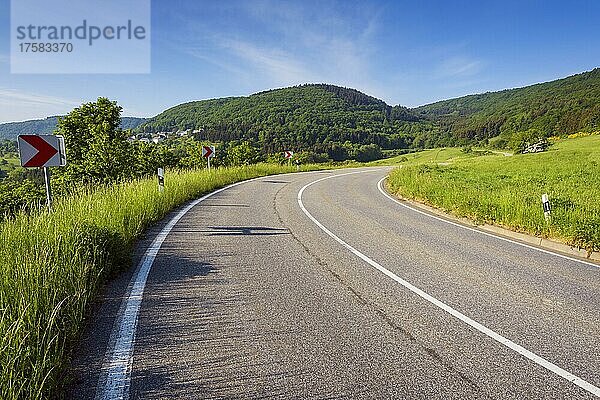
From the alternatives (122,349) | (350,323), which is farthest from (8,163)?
(350,323)

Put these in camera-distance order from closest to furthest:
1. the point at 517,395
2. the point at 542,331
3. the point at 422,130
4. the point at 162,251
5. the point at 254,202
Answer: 1. the point at 517,395
2. the point at 542,331
3. the point at 162,251
4. the point at 254,202
5. the point at 422,130

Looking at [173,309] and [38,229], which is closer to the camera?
[173,309]

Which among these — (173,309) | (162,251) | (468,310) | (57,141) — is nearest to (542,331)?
(468,310)

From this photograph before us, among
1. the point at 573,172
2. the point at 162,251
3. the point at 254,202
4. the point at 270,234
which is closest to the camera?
the point at 162,251

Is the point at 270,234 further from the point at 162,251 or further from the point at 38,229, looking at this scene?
the point at 38,229

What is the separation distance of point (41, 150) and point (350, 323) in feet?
20.3

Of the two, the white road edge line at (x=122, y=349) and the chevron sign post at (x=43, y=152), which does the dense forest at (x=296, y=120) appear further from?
the white road edge line at (x=122, y=349)

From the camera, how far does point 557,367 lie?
3.70 m

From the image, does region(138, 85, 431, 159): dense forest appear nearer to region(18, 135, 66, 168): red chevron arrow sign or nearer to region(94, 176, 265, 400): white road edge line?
region(18, 135, 66, 168): red chevron arrow sign

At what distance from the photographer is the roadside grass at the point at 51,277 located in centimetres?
295

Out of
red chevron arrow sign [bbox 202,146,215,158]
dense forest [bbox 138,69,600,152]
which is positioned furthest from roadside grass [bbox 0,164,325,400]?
dense forest [bbox 138,69,600,152]

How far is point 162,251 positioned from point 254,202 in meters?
7.73

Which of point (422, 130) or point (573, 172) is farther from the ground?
point (422, 130)

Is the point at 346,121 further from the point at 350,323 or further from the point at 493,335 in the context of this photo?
the point at 493,335
